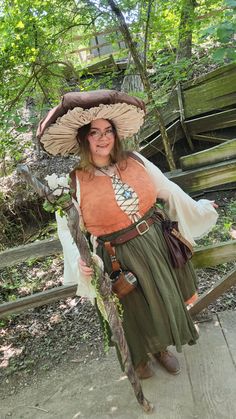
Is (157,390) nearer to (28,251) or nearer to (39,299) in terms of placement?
(39,299)

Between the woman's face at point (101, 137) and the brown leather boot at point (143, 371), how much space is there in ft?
4.18

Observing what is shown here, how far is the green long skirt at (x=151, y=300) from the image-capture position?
2000 mm

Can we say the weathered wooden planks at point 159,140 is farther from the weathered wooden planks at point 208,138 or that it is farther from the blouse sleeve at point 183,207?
the blouse sleeve at point 183,207

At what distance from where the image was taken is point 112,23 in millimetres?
3330

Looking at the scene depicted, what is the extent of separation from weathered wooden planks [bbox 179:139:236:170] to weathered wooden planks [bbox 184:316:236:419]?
106 centimetres

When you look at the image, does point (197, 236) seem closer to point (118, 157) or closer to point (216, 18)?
point (118, 157)

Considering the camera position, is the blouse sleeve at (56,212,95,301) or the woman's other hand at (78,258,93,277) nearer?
the woman's other hand at (78,258,93,277)

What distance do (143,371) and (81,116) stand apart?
5.00 feet

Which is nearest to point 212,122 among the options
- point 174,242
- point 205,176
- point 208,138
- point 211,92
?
point 208,138

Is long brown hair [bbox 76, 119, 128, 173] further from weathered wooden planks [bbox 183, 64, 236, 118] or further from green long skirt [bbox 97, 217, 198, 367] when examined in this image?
weathered wooden planks [bbox 183, 64, 236, 118]

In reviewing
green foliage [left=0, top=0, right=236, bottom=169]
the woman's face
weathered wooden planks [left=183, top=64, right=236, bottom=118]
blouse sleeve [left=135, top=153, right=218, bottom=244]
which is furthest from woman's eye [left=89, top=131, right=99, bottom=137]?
weathered wooden planks [left=183, top=64, right=236, bottom=118]

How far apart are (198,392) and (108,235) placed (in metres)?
1.00

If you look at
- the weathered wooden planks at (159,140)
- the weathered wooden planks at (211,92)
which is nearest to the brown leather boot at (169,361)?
the weathered wooden planks at (159,140)

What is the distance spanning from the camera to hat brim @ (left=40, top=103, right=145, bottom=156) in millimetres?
1793
